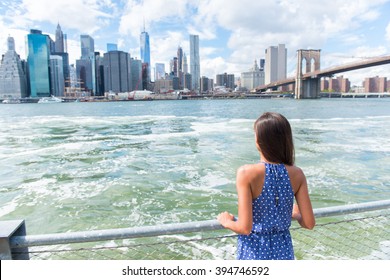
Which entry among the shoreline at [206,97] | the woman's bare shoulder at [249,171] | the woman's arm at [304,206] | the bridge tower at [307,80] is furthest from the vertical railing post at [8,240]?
the shoreline at [206,97]

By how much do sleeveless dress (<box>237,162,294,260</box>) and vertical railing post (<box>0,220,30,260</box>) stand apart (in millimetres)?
1042

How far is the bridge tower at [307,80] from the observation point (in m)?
75.4

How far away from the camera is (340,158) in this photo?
36.0ft

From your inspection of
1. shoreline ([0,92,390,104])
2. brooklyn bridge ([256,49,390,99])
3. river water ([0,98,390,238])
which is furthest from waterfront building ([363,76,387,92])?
river water ([0,98,390,238])

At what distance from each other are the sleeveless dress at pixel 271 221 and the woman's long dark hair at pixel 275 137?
42 millimetres

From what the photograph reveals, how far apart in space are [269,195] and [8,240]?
1.19 m

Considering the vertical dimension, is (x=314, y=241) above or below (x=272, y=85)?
below

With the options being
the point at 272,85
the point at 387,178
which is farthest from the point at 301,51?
the point at 387,178

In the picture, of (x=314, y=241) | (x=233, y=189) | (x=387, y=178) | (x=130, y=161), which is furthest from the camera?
(x=130, y=161)

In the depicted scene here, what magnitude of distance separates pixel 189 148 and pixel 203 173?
4038mm

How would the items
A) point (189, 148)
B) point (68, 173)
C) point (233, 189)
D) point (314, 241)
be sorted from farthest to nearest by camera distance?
point (189, 148), point (68, 173), point (233, 189), point (314, 241)

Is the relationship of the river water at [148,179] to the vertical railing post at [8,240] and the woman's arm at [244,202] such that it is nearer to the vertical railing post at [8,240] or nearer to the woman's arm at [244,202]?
the vertical railing post at [8,240]
